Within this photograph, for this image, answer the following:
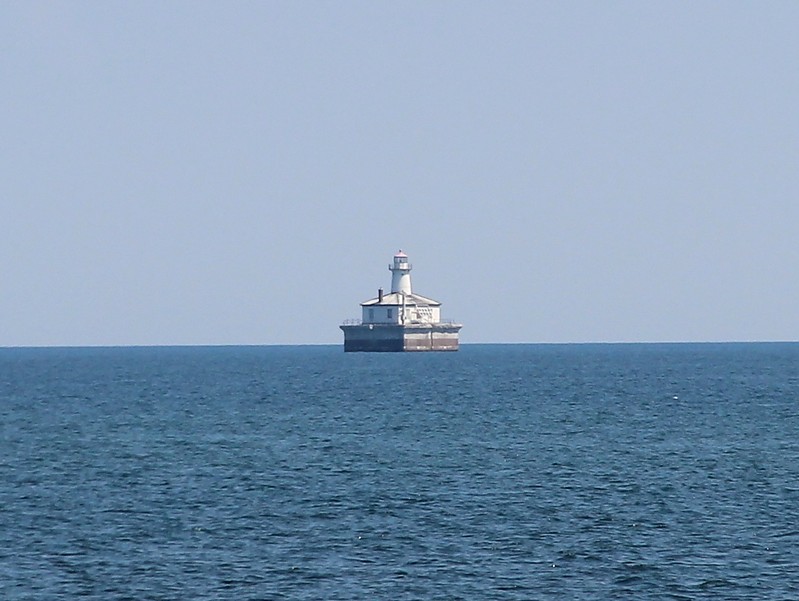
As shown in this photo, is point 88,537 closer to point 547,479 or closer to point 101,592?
point 101,592

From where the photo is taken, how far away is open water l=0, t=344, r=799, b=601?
103 ft

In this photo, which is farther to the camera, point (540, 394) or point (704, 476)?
point (540, 394)

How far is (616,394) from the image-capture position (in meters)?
110

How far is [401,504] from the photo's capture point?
140ft

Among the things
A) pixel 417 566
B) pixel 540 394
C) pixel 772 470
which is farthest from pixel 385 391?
pixel 417 566

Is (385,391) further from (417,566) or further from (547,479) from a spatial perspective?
(417,566)

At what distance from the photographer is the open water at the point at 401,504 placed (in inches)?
1235

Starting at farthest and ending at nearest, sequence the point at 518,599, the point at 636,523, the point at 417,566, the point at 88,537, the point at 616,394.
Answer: the point at 616,394 < the point at 636,523 < the point at 88,537 < the point at 417,566 < the point at 518,599

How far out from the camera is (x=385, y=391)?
115125 mm

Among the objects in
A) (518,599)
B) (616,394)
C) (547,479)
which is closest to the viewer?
(518,599)

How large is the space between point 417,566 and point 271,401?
67990 mm

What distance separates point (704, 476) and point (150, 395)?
68.4m

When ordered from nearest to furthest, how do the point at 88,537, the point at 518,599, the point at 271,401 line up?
the point at 518,599 < the point at 88,537 < the point at 271,401

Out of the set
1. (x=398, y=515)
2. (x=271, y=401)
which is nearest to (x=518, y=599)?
(x=398, y=515)
